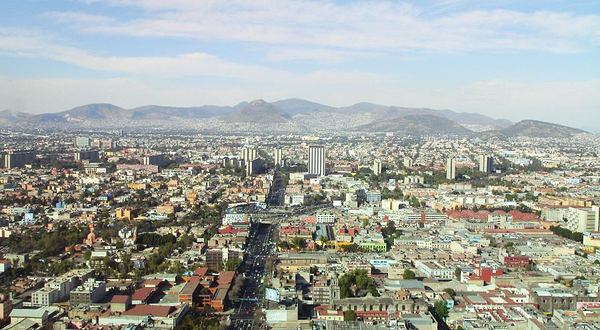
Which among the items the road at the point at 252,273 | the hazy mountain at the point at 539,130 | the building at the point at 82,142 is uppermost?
the hazy mountain at the point at 539,130

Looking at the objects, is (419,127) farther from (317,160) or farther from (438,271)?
(438,271)

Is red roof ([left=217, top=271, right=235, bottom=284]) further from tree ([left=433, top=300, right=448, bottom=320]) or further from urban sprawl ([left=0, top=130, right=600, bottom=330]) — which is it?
tree ([left=433, top=300, right=448, bottom=320])

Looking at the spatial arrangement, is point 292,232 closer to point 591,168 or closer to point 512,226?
point 512,226

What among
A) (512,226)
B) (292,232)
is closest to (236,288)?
Answer: (292,232)

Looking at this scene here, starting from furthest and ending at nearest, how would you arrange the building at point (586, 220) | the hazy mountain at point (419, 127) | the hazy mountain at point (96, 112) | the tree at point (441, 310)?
the hazy mountain at point (96, 112)
the hazy mountain at point (419, 127)
the building at point (586, 220)
the tree at point (441, 310)

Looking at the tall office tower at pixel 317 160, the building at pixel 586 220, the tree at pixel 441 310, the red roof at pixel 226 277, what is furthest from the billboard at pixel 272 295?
the tall office tower at pixel 317 160

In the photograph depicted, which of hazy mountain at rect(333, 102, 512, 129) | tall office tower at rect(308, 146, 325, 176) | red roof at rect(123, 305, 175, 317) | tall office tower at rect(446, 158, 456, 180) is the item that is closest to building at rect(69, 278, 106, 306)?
red roof at rect(123, 305, 175, 317)

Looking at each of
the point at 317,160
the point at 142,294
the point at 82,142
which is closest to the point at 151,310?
the point at 142,294

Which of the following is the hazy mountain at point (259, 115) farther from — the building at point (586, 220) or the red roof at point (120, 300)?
the red roof at point (120, 300)

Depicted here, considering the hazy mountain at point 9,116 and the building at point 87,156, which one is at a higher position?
the hazy mountain at point 9,116
